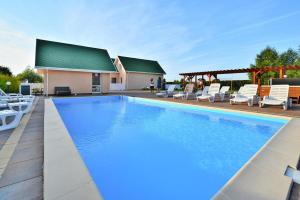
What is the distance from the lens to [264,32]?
17766 mm

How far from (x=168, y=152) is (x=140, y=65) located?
24.7 metres

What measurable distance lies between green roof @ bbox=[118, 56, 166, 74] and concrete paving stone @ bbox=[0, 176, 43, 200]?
77.8 feet

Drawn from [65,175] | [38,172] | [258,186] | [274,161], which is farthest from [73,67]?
[258,186]

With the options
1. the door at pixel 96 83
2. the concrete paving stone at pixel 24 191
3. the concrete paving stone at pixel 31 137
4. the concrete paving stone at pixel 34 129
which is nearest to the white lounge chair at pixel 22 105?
the concrete paving stone at pixel 34 129

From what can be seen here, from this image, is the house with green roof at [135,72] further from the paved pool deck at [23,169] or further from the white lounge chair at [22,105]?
the paved pool deck at [23,169]

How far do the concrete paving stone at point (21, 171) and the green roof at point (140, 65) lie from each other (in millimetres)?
23227

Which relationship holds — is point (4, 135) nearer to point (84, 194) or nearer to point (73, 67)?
point (84, 194)

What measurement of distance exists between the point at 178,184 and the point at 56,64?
16.4m

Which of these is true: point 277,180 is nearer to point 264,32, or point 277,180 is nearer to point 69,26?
point 69,26

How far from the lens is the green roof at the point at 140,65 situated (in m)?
25.8

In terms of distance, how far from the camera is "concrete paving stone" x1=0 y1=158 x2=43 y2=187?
2068 mm

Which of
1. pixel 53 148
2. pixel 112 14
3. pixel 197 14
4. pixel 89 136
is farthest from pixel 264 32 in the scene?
pixel 53 148

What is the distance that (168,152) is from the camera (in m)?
4.07

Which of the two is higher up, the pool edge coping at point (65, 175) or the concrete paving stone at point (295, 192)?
the pool edge coping at point (65, 175)
